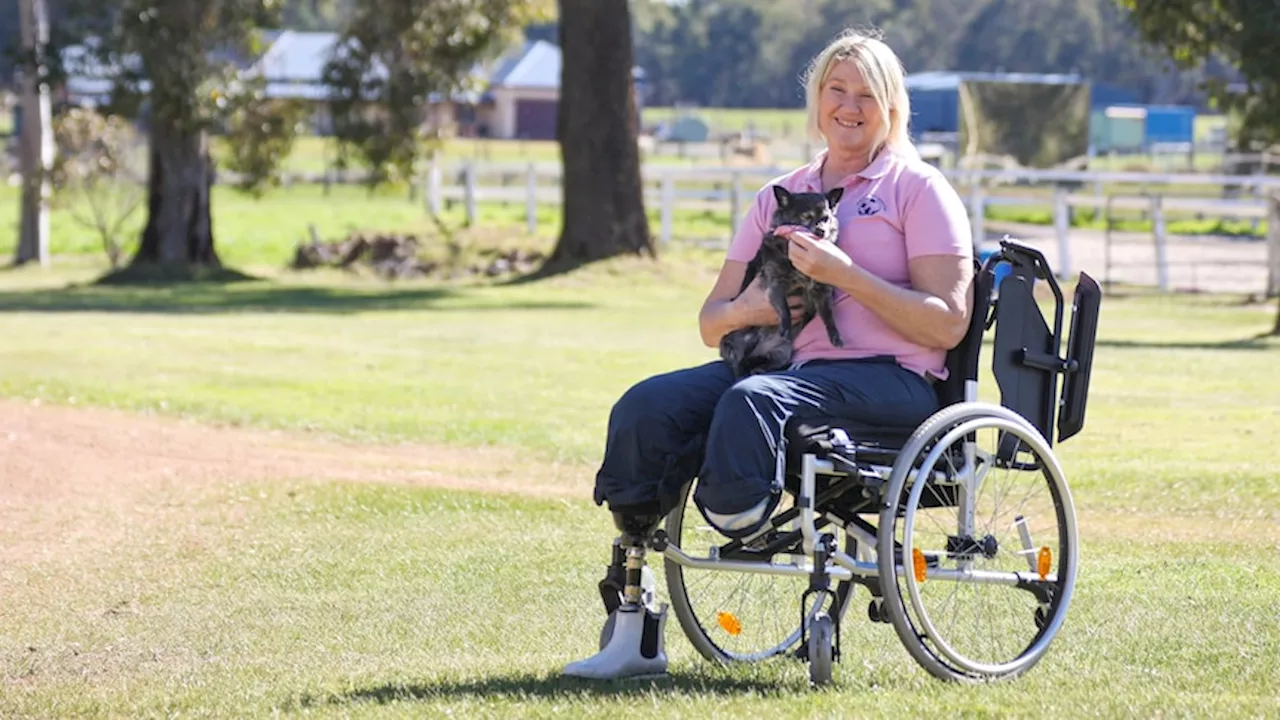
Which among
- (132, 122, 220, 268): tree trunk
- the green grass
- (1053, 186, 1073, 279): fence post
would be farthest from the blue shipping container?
(132, 122, 220, 268): tree trunk

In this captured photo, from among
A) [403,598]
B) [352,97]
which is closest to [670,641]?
[403,598]

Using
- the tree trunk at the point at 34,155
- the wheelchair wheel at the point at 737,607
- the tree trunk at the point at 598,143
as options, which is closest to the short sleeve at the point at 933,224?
the wheelchair wheel at the point at 737,607

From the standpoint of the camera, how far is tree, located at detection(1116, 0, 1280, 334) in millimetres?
19625

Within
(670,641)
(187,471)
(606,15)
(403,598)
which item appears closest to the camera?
(670,641)

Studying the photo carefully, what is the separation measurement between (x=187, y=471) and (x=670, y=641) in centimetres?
518

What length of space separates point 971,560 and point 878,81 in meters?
1.41

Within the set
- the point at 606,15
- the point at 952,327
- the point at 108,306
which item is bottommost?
the point at 108,306

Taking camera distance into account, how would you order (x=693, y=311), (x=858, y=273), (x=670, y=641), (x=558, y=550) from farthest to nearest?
(x=693, y=311), (x=558, y=550), (x=670, y=641), (x=858, y=273)

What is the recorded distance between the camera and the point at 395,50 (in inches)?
1217

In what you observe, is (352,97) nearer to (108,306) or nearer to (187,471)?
(108,306)

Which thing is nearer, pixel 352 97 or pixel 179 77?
pixel 179 77

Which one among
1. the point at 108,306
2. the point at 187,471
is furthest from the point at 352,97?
the point at 187,471

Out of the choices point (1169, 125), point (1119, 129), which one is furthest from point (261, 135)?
point (1119, 129)

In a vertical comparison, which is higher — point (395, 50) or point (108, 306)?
point (395, 50)
